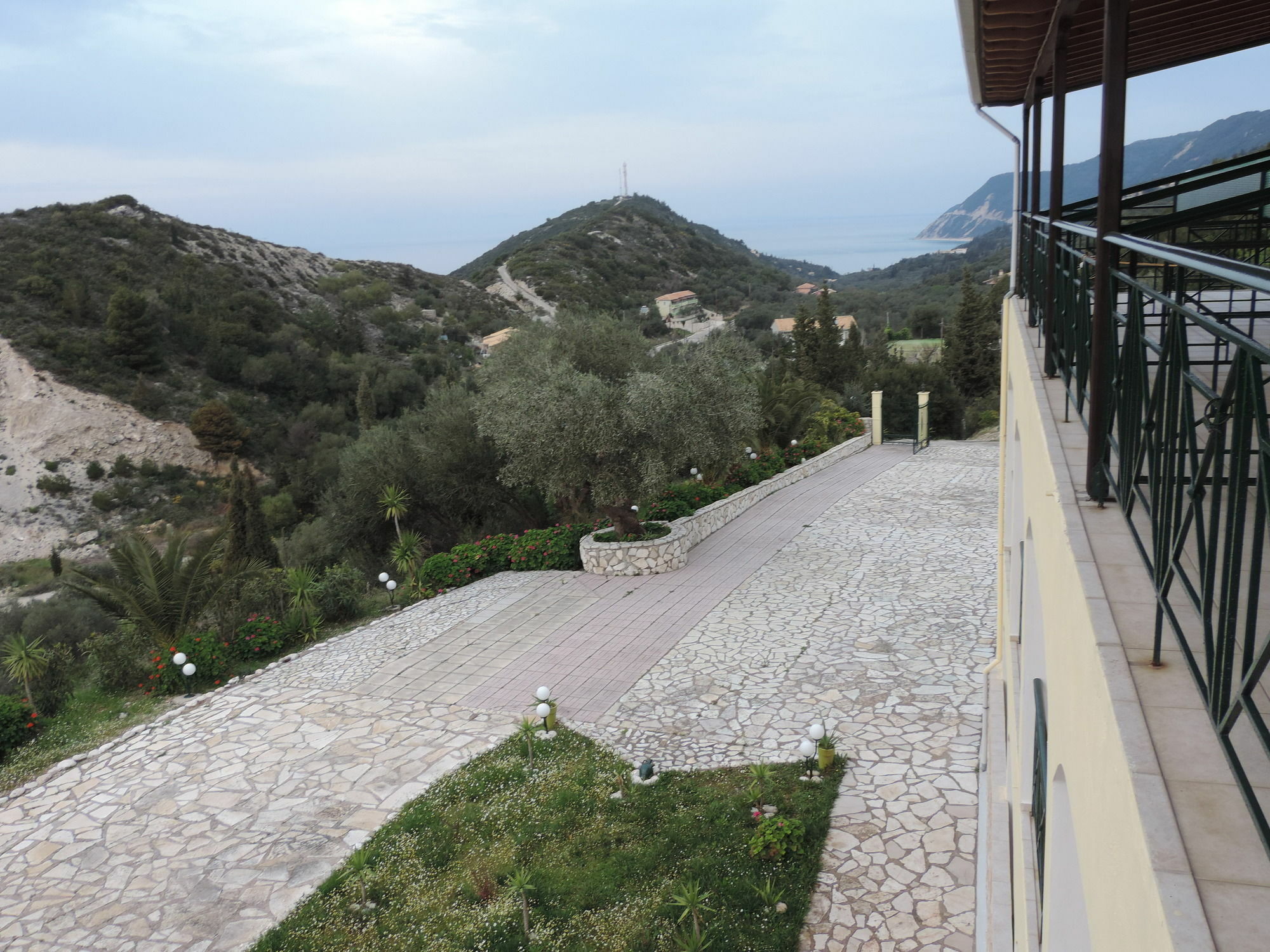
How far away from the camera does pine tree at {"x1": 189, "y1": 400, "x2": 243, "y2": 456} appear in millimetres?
28094

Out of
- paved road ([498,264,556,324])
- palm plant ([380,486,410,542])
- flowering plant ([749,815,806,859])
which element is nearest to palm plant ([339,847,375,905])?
flowering plant ([749,815,806,859])

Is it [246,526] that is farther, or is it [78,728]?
[246,526]

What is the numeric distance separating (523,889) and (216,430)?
26881mm

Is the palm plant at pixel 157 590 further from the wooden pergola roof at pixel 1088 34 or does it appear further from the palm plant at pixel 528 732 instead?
the wooden pergola roof at pixel 1088 34

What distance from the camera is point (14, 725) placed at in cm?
827

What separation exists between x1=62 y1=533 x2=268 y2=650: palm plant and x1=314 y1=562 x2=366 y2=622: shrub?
1.22 metres

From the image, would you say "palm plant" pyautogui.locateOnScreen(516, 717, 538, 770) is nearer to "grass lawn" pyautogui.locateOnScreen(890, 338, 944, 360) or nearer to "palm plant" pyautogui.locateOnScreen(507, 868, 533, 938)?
"palm plant" pyautogui.locateOnScreen(507, 868, 533, 938)

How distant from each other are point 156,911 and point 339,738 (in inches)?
88.4

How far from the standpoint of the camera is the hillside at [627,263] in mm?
58781

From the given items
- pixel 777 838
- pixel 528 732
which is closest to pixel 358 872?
pixel 528 732

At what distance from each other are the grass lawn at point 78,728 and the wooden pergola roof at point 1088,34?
9.42 m

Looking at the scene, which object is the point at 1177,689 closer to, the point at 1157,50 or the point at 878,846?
the point at 878,846

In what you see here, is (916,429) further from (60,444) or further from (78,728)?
(60,444)

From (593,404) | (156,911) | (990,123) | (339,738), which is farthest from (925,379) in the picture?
(156,911)
